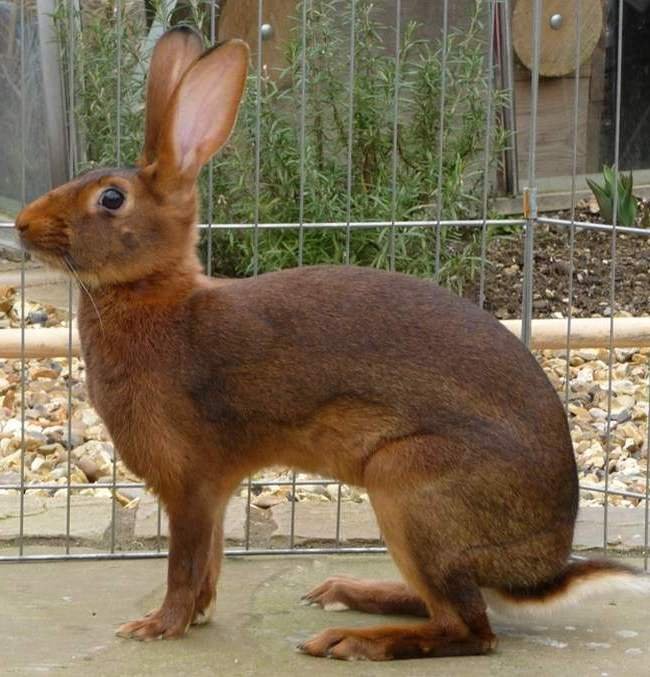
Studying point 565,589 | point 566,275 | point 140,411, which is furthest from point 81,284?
point 566,275

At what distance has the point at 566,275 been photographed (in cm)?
820

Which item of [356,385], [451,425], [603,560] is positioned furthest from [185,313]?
[603,560]

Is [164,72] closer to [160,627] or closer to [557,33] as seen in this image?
[160,627]

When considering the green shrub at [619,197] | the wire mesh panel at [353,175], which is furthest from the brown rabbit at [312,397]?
the green shrub at [619,197]

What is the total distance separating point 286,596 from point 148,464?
0.76 m

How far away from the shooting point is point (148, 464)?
4.03m

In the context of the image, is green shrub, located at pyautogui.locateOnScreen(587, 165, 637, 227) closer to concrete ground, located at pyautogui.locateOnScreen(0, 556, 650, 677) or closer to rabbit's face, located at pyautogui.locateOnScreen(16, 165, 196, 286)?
concrete ground, located at pyautogui.locateOnScreen(0, 556, 650, 677)

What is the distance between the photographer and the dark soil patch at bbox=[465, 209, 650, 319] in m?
7.91

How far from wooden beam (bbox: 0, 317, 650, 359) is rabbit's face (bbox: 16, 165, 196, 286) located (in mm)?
1214

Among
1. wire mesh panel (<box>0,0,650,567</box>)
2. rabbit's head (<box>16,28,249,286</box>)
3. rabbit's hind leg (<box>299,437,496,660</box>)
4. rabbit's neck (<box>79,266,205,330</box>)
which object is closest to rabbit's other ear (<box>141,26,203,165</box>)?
rabbit's head (<box>16,28,249,286</box>)

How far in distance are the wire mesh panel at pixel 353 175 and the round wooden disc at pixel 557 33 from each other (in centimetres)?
2

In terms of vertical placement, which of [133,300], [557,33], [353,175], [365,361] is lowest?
[365,361]

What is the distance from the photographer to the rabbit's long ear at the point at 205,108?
4086 millimetres

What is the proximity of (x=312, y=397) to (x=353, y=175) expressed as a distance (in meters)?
3.87
